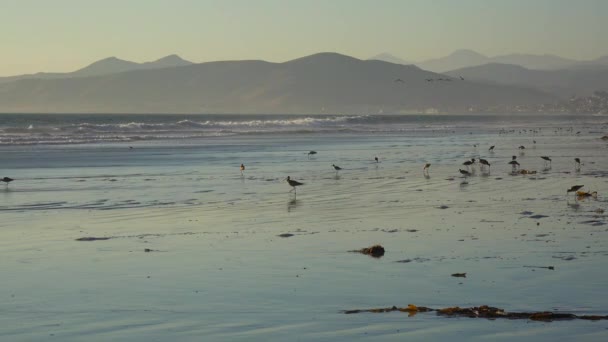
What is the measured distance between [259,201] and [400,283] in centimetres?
919

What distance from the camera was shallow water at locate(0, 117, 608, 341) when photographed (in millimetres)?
7629

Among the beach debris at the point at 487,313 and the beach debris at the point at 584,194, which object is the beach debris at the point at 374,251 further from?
the beach debris at the point at 584,194

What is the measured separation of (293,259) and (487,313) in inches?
138

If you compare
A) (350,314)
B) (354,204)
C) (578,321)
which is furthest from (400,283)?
(354,204)

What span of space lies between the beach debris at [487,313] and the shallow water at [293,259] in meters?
0.15

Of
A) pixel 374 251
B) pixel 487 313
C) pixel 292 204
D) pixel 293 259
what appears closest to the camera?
pixel 487 313

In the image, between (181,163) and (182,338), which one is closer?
(182,338)

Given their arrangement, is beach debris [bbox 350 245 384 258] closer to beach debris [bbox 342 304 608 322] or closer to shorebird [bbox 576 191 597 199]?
beach debris [bbox 342 304 608 322]

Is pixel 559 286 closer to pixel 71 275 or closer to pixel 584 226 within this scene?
pixel 584 226

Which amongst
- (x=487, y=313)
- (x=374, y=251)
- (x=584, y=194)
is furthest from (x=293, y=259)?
(x=584, y=194)

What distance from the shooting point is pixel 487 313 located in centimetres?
779

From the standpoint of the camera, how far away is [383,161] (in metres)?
32.2

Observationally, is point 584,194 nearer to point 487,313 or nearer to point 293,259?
point 293,259

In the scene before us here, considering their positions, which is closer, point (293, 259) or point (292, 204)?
point (293, 259)
